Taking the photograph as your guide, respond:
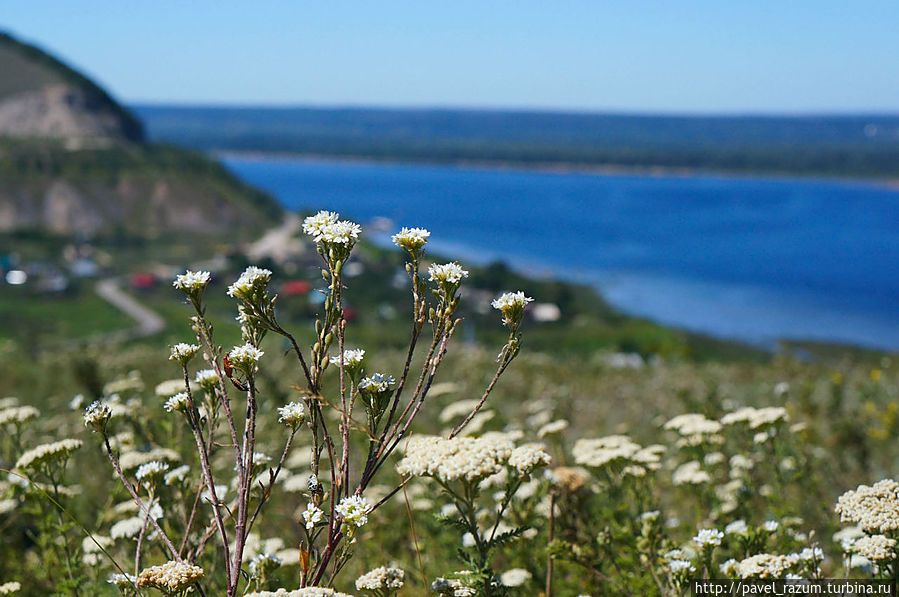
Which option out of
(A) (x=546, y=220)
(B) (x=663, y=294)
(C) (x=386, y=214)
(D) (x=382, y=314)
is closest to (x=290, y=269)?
(D) (x=382, y=314)

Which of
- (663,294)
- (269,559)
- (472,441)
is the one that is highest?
(472,441)

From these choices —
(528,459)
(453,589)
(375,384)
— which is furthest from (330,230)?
(453,589)

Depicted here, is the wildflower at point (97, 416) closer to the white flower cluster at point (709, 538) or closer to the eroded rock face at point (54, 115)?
the white flower cluster at point (709, 538)

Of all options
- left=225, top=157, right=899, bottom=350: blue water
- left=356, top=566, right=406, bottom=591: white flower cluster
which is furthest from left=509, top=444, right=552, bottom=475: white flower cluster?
left=225, top=157, right=899, bottom=350: blue water

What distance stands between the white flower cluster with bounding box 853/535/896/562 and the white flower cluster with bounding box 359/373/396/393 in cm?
263

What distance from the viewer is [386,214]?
161875mm

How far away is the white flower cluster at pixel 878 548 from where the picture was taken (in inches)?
152

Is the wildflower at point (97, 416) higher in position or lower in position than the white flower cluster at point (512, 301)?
lower

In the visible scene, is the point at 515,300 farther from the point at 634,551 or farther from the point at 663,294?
Answer: the point at 663,294

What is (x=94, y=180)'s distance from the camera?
5920 inches

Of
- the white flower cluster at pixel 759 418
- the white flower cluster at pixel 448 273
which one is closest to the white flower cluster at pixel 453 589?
the white flower cluster at pixel 448 273

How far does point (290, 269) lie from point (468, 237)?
72.8 metres

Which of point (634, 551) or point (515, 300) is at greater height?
point (515, 300)

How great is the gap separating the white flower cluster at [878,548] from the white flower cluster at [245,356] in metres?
3.21
